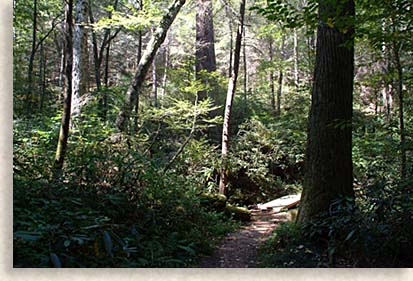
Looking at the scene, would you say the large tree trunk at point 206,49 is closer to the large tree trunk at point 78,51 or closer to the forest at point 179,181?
the forest at point 179,181

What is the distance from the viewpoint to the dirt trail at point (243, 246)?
284 centimetres

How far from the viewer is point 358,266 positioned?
2.50 meters

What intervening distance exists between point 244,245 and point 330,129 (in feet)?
5.14

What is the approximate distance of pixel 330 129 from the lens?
3.20 meters

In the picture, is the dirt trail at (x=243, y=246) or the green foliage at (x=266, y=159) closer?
the dirt trail at (x=243, y=246)

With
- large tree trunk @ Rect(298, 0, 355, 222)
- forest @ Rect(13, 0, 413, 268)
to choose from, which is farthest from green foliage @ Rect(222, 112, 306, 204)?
large tree trunk @ Rect(298, 0, 355, 222)

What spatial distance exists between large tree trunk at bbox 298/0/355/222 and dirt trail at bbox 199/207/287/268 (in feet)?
2.22

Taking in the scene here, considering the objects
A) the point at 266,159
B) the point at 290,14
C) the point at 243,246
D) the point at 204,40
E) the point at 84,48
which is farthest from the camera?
the point at 204,40

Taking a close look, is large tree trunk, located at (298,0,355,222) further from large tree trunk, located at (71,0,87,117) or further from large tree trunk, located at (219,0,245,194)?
large tree trunk, located at (71,0,87,117)

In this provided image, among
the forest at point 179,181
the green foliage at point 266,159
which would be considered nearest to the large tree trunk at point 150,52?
the forest at point 179,181

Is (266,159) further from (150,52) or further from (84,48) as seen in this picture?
(84,48)

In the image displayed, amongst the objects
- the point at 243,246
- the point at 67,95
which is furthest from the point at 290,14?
the point at 243,246

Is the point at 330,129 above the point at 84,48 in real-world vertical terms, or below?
below

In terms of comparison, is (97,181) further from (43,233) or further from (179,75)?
(179,75)
